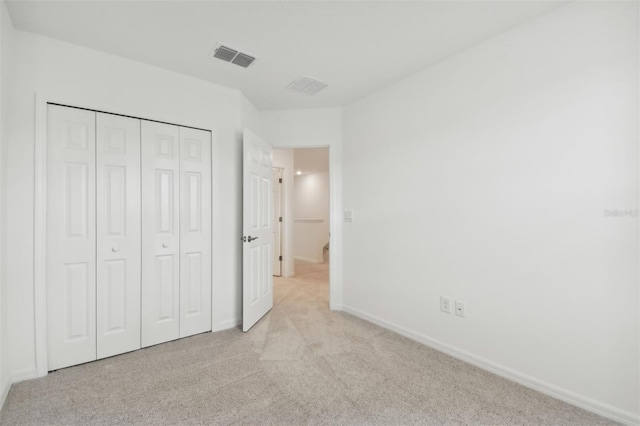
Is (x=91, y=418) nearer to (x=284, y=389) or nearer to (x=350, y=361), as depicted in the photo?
(x=284, y=389)

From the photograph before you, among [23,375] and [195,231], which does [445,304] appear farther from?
[23,375]

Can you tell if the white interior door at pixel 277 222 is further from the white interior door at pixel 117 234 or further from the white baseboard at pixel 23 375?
the white baseboard at pixel 23 375

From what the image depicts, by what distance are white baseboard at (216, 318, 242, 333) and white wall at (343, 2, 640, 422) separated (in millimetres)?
1554

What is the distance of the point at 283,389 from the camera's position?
187cm

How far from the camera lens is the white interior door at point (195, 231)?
8.74 ft

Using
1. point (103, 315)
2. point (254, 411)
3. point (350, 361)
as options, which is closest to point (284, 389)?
point (254, 411)

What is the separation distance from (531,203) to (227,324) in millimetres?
2771

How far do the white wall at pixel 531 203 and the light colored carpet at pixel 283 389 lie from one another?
0.26m

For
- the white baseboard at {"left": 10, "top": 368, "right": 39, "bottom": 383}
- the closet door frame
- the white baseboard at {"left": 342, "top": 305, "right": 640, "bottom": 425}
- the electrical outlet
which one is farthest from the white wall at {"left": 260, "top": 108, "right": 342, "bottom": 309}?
the white baseboard at {"left": 10, "top": 368, "right": 39, "bottom": 383}

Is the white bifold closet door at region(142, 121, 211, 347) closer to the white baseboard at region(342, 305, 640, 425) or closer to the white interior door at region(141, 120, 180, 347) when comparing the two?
the white interior door at region(141, 120, 180, 347)

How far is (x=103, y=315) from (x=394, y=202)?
2.64 metres

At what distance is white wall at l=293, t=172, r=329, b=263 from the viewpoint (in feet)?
22.9

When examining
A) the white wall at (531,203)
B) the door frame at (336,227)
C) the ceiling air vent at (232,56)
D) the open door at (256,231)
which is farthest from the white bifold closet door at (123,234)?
the white wall at (531,203)

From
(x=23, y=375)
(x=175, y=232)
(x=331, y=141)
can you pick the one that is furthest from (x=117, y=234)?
(x=331, y=141)
